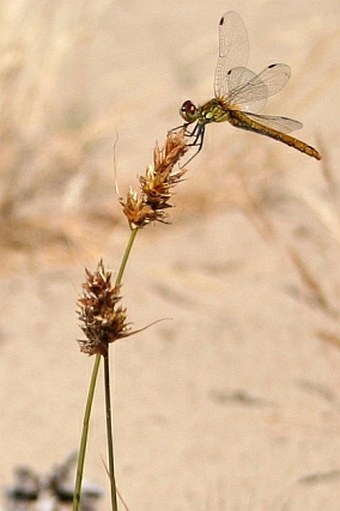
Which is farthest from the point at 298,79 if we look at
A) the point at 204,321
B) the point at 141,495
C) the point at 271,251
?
the point at 141,495

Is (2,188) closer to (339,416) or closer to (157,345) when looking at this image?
(157,345)

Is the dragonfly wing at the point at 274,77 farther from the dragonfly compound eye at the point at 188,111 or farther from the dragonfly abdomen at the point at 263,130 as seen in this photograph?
the dragonfly compound eye at the point at 188,111

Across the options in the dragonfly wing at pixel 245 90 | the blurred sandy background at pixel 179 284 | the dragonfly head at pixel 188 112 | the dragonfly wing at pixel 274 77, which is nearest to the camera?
the dragonfly head at pixel 188 112

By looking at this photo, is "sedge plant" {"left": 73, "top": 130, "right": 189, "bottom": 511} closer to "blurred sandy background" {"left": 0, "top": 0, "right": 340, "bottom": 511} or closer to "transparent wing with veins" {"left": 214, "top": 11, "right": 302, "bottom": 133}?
"transparent wing with veins" {"left": 214, "top": 11, "right": 302, "bottom": 133}

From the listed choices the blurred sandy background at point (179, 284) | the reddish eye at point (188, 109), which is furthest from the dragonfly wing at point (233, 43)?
the blurred sandy background at point (179, 284)

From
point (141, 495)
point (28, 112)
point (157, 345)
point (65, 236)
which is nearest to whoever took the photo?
point (141, 495)

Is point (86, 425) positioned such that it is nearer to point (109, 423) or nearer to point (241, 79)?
point (109, 423)

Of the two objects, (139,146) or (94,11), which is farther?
(139,146)
